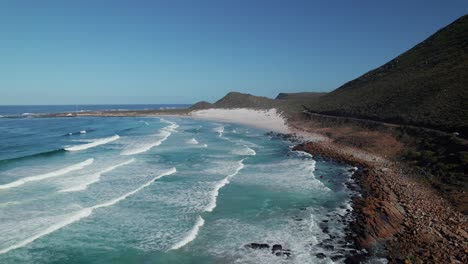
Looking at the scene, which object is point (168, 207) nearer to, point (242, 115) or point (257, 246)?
point (257, 246)

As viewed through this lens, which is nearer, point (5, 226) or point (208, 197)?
point (5, 226)

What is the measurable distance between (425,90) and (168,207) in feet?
112

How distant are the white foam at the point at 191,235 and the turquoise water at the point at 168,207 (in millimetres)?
46

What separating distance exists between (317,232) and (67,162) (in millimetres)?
25546

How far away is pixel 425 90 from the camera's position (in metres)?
41.8

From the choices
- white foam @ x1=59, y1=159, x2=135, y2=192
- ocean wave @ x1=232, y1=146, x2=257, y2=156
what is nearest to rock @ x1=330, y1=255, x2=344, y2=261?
white foam @ x1=59, y1=159, x2=135, y2=192

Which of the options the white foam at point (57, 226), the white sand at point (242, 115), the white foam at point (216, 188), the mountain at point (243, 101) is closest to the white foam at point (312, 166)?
the white foam at point (216, 188)

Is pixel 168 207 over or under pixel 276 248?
under

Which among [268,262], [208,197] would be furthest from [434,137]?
[268,262]

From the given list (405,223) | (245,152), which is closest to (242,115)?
(245,152)

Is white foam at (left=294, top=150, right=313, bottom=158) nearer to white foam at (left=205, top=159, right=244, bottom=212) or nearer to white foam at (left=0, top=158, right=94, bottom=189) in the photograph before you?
white foam at (left=205, top=159, right=244, bottom=212)

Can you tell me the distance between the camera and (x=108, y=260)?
14578mm

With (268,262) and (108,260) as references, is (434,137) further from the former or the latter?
(108,260)

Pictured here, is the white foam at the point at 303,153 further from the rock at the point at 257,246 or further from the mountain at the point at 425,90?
the rock at the point at 257,246
